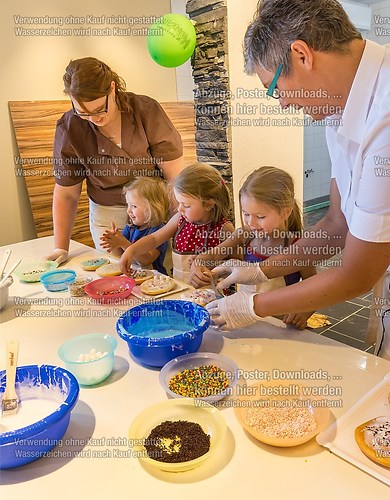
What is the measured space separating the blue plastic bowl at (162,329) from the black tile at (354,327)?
2.03 m

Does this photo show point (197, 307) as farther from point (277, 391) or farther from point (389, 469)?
point (389, 469)

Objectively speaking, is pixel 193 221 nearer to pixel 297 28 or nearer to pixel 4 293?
pixel 4 293

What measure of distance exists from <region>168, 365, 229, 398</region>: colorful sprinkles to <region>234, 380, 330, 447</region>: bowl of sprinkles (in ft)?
0.19

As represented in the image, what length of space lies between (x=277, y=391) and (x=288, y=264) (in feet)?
2.02

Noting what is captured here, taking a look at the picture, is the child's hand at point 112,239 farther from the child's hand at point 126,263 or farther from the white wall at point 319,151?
the white wall at point 319,151

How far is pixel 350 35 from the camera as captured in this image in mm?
990

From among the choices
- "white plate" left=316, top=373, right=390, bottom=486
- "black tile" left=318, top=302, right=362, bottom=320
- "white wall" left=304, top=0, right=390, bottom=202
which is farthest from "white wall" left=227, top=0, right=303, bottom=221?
"white wall" left=304, top=0, right=390, bottom=202

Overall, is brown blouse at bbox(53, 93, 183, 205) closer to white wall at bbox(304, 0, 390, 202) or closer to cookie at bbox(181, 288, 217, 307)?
cookie at bbox(181, 288, 217, 307)

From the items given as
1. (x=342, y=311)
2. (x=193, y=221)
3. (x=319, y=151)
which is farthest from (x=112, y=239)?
(x=319, y=151)

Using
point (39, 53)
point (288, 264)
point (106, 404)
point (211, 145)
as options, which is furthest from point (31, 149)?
point (106, 404)

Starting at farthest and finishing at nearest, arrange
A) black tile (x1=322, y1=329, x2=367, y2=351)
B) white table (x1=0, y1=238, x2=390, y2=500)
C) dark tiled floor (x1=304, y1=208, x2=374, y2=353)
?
dark tiled floor (x1=304, y1=208, x2=374, y2=353) → black tile (x1=322, y1=329, x2=367, y2=351) → white table (x1=0, y1=238, x2=390, y2=500)

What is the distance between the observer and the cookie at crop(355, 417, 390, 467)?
772mm

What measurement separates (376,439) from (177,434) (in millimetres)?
367

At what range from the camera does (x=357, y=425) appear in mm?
864
